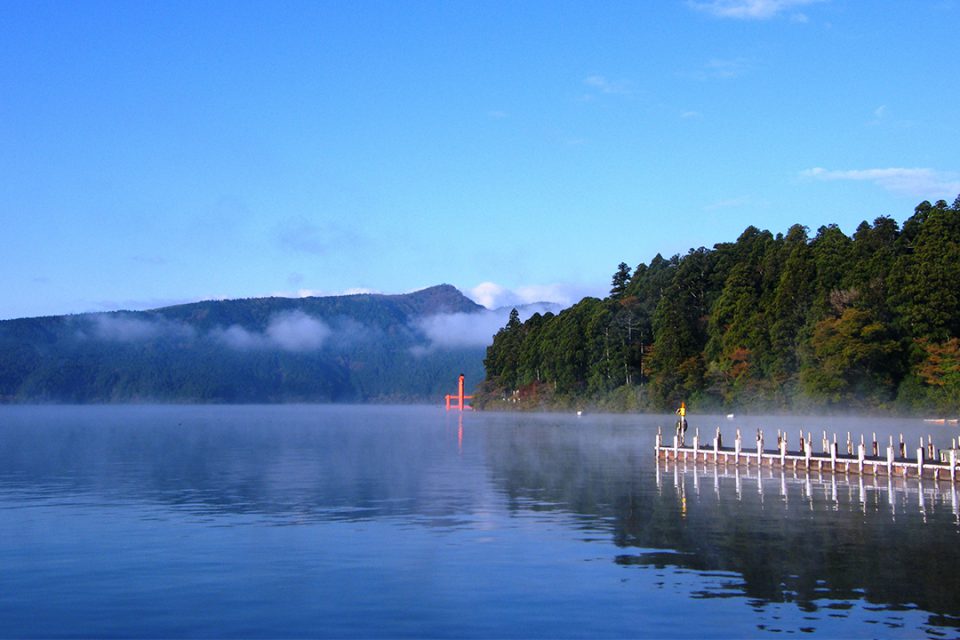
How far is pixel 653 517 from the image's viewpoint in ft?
127

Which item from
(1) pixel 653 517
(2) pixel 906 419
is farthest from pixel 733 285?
(1) pixel 653 517

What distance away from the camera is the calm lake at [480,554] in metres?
22.7

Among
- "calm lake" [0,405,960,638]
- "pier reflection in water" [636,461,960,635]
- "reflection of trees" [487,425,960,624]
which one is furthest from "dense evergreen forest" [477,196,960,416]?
"pier reflection in water" [636,461,960,635]

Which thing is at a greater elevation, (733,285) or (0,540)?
(733,285)

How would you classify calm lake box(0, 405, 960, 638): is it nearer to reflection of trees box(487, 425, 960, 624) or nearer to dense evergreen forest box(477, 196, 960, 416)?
reflection of trees box(487, 425, 960, 624)

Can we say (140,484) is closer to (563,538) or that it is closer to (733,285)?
(563,538)

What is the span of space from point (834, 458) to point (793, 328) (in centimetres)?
6862

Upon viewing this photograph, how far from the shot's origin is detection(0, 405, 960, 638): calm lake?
2267 centimetres

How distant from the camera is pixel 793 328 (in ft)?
395

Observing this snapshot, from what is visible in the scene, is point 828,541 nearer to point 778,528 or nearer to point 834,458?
point 778,528

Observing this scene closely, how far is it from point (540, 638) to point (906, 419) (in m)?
92.0

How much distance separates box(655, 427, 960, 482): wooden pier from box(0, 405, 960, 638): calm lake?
5.29 feet

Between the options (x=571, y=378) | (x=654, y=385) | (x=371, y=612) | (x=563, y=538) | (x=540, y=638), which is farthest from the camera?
(x=571, y=378)

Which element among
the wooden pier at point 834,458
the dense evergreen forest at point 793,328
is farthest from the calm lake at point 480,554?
the dense evergreen forest at point 793,328
